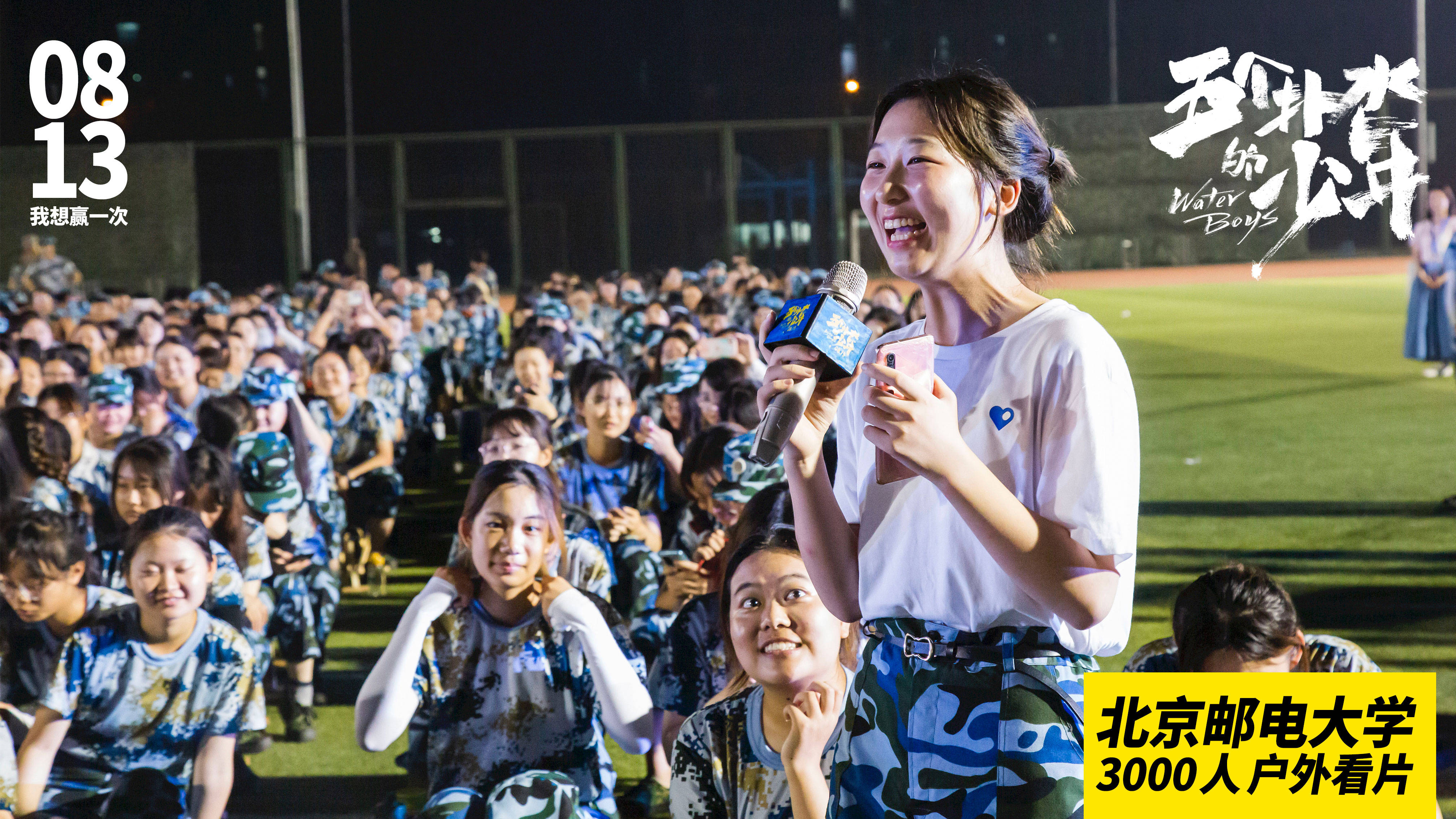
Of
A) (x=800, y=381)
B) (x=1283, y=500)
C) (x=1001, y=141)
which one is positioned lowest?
(x=1283, y=500)

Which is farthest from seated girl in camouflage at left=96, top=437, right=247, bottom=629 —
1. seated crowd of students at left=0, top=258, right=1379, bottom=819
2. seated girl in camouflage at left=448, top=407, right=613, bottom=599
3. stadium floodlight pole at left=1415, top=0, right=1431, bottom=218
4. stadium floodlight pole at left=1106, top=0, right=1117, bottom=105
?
stadium floodlight pole at left=1106, top=0, right=1117, bottom=105

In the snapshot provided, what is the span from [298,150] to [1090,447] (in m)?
20.7

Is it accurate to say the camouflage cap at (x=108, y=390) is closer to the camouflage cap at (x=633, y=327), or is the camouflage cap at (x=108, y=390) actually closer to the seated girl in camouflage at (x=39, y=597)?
the seated girl in camouflage at (x=39, y=597)

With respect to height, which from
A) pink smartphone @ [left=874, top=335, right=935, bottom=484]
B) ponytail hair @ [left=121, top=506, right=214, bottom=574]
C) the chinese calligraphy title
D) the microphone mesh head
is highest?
the chinese calligraphy title

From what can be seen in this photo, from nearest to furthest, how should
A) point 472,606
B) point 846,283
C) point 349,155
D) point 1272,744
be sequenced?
point 846,283, point 1272,744, point 472,606, point 349,155

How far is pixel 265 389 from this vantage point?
18.3 feet

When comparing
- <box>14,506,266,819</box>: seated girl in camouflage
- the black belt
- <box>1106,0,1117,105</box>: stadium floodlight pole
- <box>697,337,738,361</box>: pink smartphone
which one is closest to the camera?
the black belt

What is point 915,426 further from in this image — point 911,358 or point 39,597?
point 39,597

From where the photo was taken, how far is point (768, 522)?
2.99m

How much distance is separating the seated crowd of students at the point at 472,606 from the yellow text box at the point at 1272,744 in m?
0.66

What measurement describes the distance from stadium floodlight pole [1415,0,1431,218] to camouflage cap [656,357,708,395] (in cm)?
1274

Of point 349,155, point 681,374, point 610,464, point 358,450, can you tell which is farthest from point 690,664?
point 349,155

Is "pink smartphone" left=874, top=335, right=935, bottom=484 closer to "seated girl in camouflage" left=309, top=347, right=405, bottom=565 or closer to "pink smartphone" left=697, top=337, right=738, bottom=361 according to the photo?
"pink smartphone" left=697, top=337, right=738, bottom=361

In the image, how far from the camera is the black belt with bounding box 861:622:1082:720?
4.38ft
